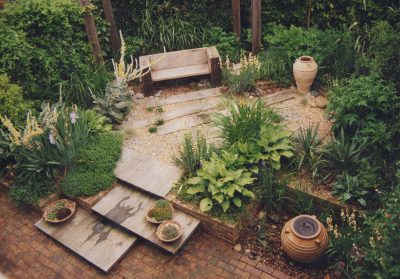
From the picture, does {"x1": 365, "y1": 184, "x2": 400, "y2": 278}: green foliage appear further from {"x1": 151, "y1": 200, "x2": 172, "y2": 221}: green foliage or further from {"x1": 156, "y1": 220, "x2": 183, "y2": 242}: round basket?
{"x1": 151, "y1": 200, "x2": 172, "y2": 221}: green foliage

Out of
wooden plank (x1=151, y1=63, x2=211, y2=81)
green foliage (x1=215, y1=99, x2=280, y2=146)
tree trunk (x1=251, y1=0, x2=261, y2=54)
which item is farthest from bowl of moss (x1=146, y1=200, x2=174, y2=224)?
tree trunk (x1=251, y1=0, x2=261, y2=54)

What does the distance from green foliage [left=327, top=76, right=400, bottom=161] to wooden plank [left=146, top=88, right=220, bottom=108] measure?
2.69 metres

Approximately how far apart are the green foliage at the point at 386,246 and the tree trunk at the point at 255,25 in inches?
196

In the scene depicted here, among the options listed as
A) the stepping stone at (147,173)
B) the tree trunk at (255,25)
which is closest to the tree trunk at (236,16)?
the tree trunk at (255,25)

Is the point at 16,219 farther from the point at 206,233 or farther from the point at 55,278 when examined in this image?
the point at 206,233

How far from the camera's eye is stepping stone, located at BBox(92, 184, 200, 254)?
17.1ft

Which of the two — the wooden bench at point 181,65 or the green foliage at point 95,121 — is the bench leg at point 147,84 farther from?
the green foliage at point 95,121

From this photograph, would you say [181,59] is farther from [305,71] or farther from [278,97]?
[305,71]

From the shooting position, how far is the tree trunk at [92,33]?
740 cm

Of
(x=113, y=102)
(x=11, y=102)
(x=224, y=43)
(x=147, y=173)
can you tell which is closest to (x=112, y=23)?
(x=113, y=102)

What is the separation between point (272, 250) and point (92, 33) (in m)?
5.36

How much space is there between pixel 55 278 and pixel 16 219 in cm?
142

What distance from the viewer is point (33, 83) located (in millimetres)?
6492

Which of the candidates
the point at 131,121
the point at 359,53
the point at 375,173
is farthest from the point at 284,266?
the point at 359,53
